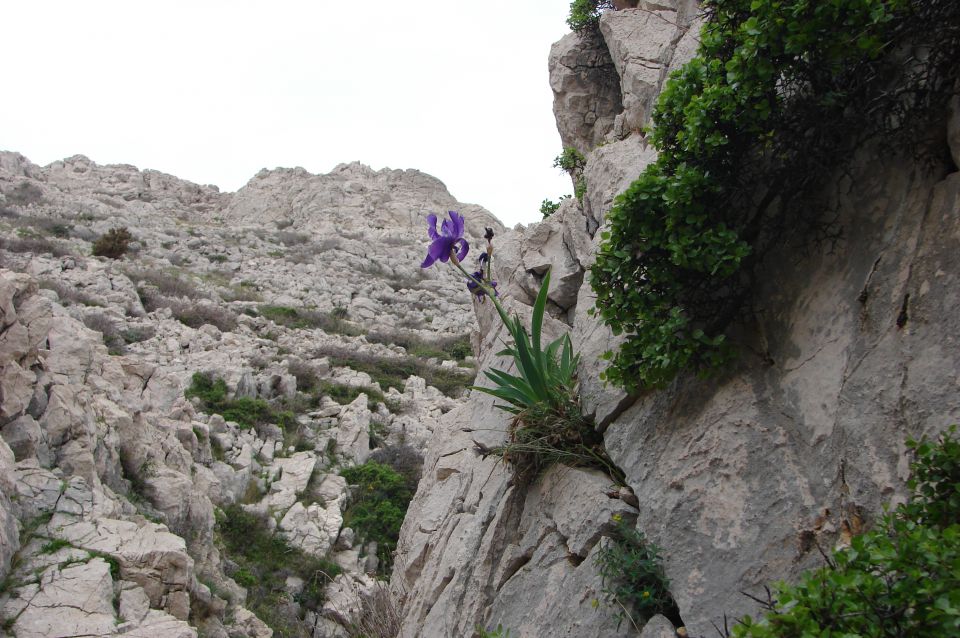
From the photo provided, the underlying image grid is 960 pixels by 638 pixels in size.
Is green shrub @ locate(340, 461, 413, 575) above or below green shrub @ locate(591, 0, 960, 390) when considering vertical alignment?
below

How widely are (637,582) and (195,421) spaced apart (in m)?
9.08

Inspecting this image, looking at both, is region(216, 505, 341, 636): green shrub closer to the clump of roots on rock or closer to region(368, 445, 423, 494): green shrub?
region(368, 445, 423, 494): green shrub

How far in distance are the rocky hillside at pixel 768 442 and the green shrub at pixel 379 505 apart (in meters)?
5.25

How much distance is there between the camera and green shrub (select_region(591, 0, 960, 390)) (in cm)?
260

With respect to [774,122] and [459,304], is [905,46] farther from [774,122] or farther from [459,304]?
[459,304]

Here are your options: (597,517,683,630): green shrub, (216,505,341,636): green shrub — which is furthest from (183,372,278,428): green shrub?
(597,517,683,630): green shrub

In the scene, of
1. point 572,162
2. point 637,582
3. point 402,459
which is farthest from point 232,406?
point 637,582

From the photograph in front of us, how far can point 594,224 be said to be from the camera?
565cm

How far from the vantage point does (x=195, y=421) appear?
10.3 meters

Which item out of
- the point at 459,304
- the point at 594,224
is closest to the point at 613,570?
the point at 594,224

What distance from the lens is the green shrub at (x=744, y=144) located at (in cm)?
260

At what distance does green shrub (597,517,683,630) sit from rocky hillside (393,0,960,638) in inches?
1.7

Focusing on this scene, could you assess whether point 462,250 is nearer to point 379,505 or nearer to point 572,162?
point 572,162

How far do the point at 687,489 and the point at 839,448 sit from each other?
712 mm
